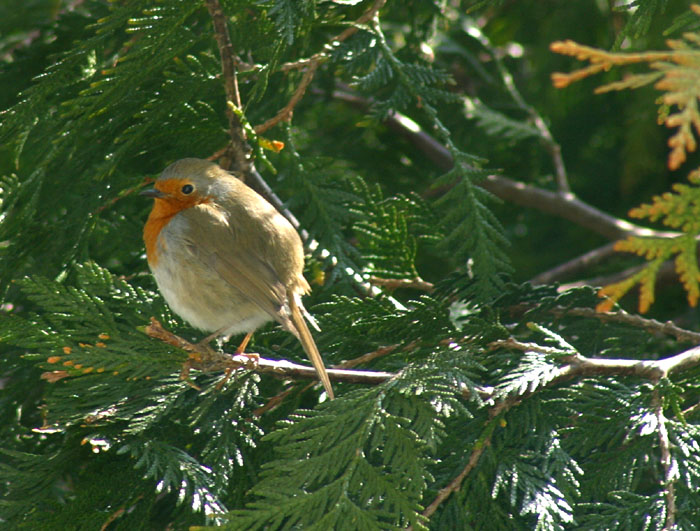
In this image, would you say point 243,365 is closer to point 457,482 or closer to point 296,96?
point 457,482

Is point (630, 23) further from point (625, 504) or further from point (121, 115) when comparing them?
point (121, 115)

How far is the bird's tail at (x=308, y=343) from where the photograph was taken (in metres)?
1.91

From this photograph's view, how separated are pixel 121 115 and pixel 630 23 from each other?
54.2 inches

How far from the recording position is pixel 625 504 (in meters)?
1.72

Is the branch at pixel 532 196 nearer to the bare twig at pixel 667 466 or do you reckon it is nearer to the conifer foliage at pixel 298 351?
the conifer foliage at pixel 298 351

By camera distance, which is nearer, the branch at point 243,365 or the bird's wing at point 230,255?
the branch at point 243,365

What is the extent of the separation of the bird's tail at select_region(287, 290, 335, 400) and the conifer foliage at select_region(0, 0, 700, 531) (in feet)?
0.18

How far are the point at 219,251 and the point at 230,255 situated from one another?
0.05 meters

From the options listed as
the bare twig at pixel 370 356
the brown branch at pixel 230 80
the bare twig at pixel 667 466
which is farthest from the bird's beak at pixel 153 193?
the bare twig at pixel 667 466

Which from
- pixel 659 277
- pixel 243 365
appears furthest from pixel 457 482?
pixel 659 277

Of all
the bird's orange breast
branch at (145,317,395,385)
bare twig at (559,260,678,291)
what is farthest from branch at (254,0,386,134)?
bare twig at (559,260,678,291)

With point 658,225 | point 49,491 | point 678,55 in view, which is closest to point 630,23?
point 678,55

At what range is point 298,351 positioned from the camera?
2340mm

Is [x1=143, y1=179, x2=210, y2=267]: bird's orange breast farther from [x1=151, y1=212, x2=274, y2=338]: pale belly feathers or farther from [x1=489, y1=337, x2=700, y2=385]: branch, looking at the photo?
[x1=489, y1=337, x2=700, y2=385]: branch
